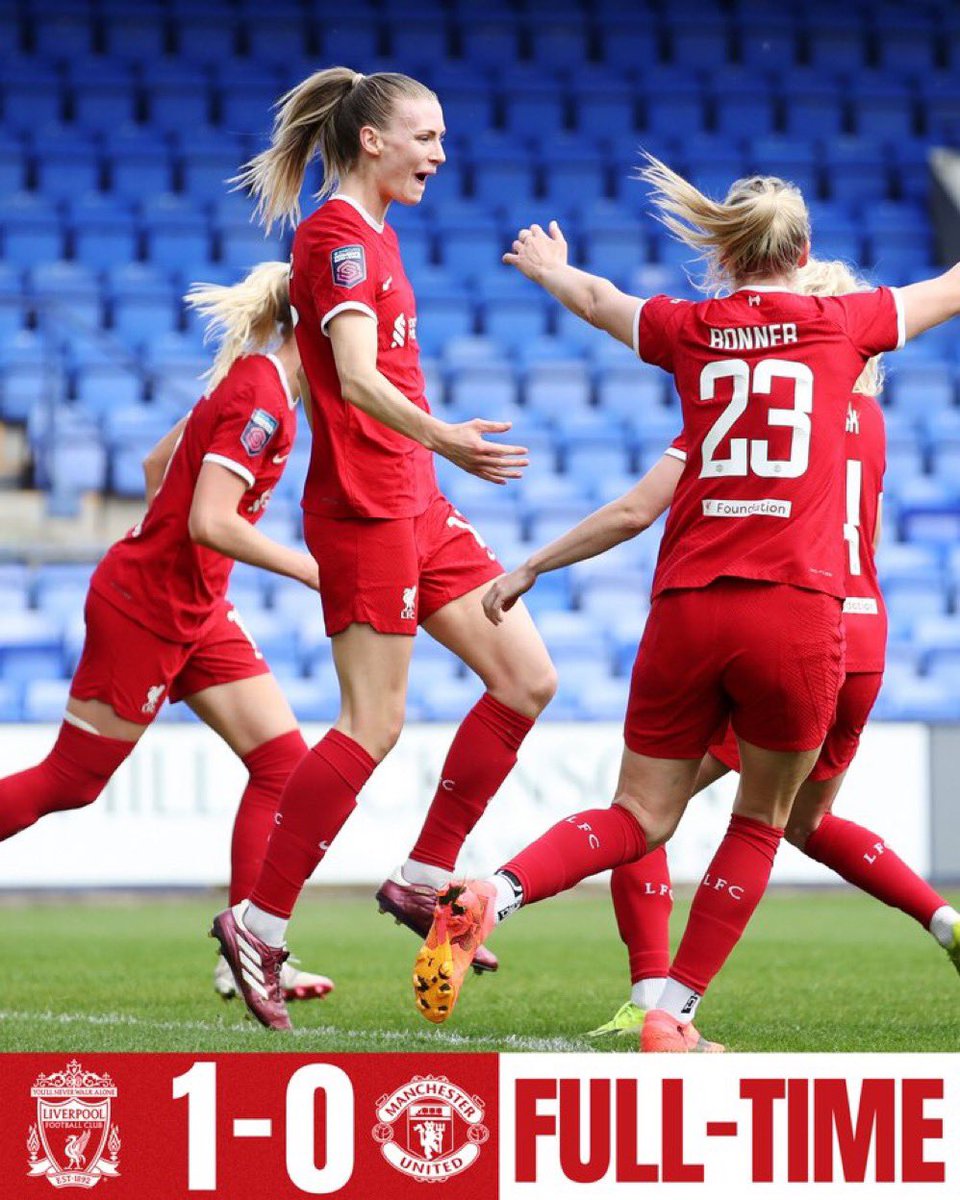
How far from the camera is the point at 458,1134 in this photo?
9.24 ft

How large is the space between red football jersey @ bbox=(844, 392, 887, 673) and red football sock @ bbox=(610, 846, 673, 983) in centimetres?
67

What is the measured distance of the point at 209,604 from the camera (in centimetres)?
521

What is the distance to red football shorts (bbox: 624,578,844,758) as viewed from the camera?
149 inches

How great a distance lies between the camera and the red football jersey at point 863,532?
4488 mm

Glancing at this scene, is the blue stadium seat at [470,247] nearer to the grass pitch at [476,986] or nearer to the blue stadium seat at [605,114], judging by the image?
the blue stadium seat at [605,114]

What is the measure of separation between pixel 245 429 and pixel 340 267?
30.0 inches

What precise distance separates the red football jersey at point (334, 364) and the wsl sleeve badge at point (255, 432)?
0.45 metres

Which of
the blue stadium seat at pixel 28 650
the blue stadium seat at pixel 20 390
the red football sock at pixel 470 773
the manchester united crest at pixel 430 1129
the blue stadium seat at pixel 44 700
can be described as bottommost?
the manchester united crest at pixel 430 1129

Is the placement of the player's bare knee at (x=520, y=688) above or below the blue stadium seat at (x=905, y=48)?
below

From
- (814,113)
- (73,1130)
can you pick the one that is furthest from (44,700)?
(814,113)

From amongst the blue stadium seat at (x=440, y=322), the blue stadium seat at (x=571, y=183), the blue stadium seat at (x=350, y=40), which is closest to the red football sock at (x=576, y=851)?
the blue stadium seat at (x=440, y=322)

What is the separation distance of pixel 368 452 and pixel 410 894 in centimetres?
106

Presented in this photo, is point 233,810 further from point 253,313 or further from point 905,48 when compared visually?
point 905,48

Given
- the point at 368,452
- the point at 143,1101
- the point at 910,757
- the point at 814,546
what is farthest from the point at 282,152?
the point at 910,757
